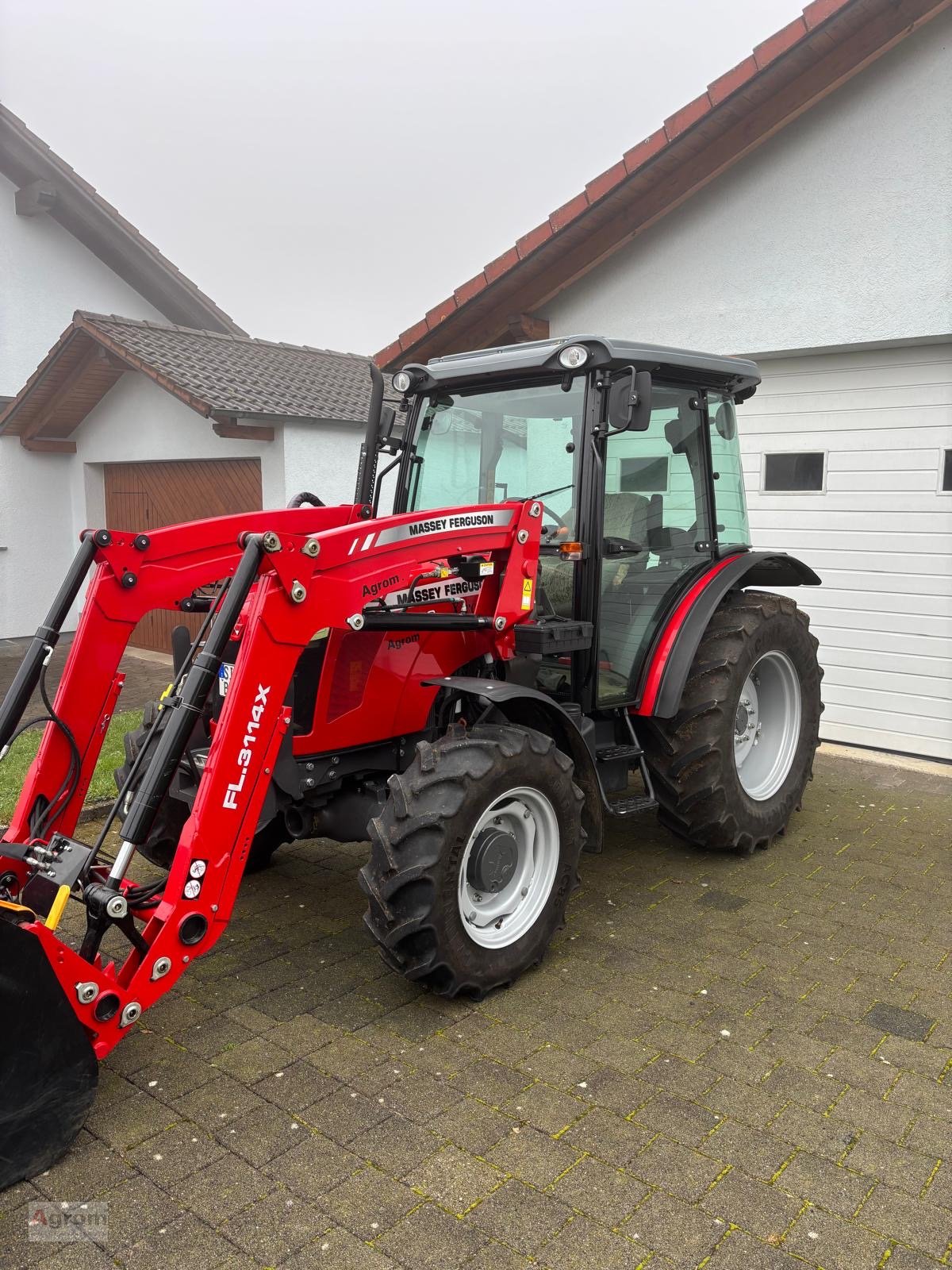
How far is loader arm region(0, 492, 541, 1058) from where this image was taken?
2.89 metres

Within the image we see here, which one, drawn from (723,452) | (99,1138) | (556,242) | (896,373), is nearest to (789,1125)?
(99,1138)

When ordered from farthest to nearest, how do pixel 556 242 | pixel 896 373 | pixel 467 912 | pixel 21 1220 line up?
pixel 556 242
pixel 896 373
pixel 467 912
pixel 21 1220

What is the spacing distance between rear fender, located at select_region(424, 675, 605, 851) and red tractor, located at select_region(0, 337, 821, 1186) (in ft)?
0.04

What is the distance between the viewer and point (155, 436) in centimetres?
1077

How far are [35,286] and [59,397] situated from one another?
2.92m

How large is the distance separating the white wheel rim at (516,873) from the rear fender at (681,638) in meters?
→ 0.96

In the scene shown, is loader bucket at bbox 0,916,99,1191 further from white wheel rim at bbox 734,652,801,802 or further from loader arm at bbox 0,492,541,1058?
white wheel rim at bbox 734,652,801,802

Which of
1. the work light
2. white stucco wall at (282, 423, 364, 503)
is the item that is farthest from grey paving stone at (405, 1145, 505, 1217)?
white stucco wall at (282, 423, 364, 503)

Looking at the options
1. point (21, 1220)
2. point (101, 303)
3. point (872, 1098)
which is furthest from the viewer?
point (101, 303)

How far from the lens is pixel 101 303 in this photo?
13.8 metres

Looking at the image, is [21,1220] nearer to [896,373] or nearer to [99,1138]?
[99,1138]

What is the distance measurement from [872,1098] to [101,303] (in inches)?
549

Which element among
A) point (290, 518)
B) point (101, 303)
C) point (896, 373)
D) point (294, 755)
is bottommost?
point (294, 755)

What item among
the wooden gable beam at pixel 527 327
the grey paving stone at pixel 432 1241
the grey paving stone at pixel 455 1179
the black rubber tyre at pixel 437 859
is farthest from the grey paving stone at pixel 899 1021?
the wooden gable beam at pixel 527 327
